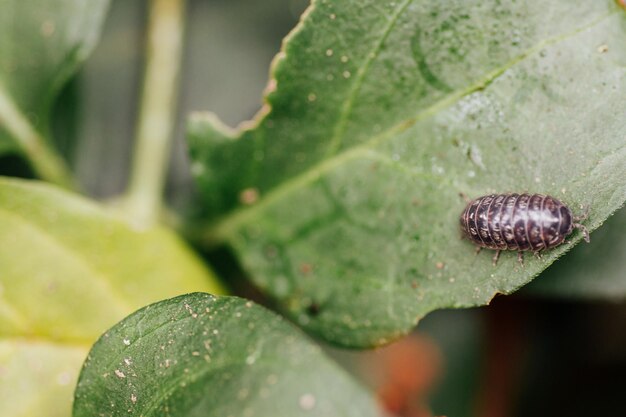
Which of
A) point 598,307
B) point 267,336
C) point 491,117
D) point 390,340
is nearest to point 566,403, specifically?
point 598,307

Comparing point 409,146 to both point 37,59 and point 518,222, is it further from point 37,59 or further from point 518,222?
point 37,59

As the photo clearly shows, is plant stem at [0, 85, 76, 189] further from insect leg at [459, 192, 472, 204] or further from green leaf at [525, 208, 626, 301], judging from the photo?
green leaf at [525, 208, 626, 301]

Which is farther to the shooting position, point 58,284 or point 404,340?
point 404,340

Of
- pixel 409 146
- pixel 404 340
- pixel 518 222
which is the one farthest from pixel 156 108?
pixel 518 222

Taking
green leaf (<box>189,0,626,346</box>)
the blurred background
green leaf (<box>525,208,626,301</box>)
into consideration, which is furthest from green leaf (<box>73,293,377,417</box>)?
the blurred background

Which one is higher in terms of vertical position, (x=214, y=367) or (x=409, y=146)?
(x=409, y=146)

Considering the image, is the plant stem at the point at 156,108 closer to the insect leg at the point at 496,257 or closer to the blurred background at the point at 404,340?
the blurred background at the point at 404,340

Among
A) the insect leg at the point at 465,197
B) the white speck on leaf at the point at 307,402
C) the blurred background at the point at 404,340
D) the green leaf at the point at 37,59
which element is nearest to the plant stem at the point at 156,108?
the blurred background at the point at 404,340

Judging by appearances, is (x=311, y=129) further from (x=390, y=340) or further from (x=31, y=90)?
(x=31, y=90)
